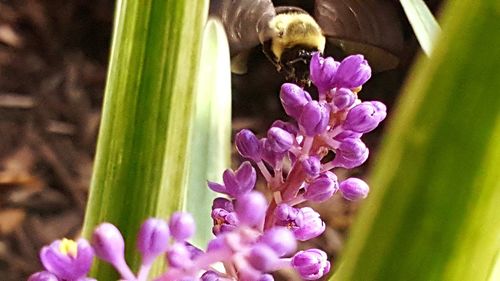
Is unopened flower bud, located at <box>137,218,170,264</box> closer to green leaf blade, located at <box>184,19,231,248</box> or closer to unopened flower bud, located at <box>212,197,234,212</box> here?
unopened flower bud, located at <box>212,197,234,212</box>

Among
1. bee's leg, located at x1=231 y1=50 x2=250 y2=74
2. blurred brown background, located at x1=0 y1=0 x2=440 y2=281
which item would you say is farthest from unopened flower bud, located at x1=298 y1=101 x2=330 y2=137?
blurred brown background, located at x1=0 y1=0 x2=440 y2=281

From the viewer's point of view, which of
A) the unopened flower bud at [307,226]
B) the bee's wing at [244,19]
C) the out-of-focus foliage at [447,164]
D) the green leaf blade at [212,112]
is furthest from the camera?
the bee's wing at [244,19]

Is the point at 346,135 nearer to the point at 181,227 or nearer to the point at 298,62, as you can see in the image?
the point at 181,227

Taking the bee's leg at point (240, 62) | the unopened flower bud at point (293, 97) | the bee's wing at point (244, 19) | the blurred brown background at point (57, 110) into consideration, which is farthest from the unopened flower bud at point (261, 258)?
the blurred brown background at point (57, 110)

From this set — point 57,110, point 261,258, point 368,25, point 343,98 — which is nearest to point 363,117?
point 343,98

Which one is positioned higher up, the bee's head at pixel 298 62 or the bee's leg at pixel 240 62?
the bee's head at pixel 298 62

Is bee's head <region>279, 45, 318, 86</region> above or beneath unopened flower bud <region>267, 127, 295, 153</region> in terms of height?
beneath

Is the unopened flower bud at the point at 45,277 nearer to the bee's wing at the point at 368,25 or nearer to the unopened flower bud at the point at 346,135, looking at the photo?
the unopened flower bud at the point at 346,135
